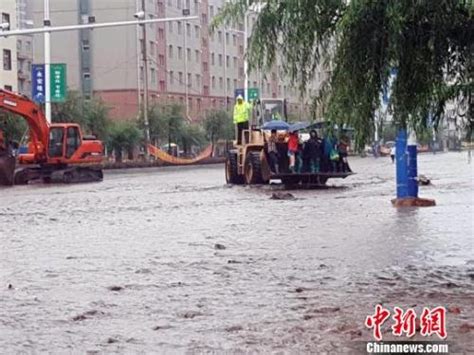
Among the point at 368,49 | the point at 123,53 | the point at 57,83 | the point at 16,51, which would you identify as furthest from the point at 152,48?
the point at 368,49

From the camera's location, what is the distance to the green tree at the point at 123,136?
220ft

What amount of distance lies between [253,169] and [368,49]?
Result: 75.1 feet

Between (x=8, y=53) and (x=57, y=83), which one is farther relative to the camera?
(x=8, y=53)

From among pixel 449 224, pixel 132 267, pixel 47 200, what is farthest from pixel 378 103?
pixel 47 200

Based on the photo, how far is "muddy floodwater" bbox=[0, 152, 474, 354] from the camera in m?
7.13

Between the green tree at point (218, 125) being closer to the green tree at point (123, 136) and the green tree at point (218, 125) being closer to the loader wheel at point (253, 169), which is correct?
the green tree at point (123, 136)

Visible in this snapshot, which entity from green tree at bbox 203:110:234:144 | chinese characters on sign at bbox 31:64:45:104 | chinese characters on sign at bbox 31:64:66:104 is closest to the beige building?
green tree at bbox 203:110:234:144

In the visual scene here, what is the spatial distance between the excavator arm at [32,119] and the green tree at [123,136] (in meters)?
28.3

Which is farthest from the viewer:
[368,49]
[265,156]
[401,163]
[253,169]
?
[253,169]

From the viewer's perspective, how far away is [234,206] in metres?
21.4

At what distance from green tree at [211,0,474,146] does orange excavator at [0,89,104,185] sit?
28496 millimetres

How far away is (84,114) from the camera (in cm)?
6206

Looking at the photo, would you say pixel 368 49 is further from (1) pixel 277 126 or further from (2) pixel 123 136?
(2) pixel 123 136

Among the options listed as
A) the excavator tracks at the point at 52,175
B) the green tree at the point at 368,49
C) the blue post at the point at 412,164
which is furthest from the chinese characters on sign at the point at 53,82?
the green tree at the point at 368,49
